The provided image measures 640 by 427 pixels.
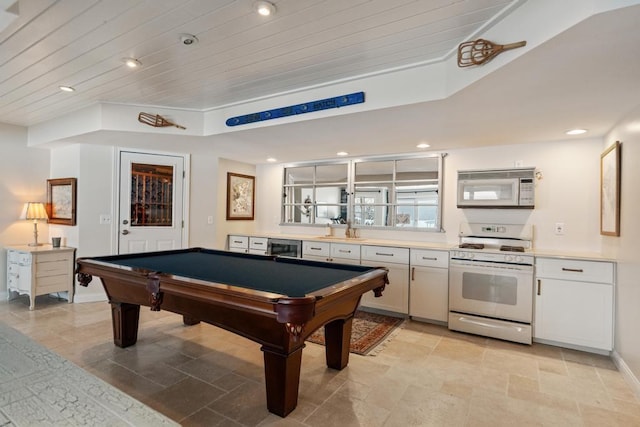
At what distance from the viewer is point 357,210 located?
16.3 ft

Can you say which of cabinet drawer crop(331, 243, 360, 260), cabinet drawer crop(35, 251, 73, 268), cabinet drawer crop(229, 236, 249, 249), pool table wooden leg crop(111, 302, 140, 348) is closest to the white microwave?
cabinet drawer crop(331, 243, 360, 260)

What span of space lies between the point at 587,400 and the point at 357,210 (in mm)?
3256

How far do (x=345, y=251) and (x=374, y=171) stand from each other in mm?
1293

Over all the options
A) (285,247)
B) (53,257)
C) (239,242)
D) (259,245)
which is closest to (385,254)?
(285,247)

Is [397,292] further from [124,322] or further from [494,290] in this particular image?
[124,322]

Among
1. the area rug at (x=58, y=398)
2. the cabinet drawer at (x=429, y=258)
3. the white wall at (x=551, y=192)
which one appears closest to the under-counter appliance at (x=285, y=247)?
the cabinet drawer at (x=429, y=258)

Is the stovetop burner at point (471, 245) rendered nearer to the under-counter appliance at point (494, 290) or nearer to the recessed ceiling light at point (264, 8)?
the under-counter appliance at point (494, 290)

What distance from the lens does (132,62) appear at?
2539 millimetres

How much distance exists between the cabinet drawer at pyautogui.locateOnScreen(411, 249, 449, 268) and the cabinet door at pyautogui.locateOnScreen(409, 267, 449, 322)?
47mm

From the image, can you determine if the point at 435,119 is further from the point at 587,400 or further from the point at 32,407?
the point at 32,407

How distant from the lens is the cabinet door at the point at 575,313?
9.78ft

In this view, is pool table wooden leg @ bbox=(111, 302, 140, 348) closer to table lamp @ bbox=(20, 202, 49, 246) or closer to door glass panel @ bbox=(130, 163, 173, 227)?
door glass panel @ bbox=(130, 163, 173, 227)

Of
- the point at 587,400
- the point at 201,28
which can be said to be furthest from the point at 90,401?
the point at 587,400

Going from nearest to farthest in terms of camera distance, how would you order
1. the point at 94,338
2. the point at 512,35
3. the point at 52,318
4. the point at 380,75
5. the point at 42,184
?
the point at 512,35 → the point at 380,75 → the point at 94,338 → the point at 52,318 → the point at 42,184
